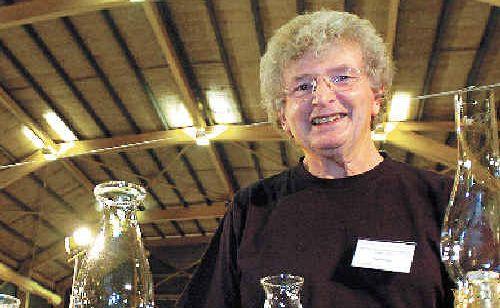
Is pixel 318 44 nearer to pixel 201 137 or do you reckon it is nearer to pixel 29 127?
pixel 201 137

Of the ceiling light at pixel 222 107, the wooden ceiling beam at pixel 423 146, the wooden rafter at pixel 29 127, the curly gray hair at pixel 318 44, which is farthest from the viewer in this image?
the ceiling light at pixel 222 107

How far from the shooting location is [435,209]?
1.61 meters

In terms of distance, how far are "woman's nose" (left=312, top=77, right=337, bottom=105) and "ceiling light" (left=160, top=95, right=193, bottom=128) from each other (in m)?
7.46

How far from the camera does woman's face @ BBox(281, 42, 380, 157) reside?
1.63 m

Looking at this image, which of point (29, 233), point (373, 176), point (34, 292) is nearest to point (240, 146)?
point (29, 233)

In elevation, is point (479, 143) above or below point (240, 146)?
below

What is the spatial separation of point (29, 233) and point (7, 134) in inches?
142

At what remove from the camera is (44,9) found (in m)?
7.03

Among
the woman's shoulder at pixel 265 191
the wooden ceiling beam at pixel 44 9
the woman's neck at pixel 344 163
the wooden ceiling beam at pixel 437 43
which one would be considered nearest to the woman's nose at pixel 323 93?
the woman's neck at pixel 344 163

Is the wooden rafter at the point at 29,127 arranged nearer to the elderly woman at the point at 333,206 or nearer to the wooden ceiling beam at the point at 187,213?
the wooden ceiling beam at the point at 187,213

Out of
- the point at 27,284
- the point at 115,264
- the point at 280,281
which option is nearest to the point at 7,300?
the point at 115,264

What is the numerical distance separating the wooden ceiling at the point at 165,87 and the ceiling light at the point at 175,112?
0.11 ft

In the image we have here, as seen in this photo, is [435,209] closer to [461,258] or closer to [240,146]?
[461,258]

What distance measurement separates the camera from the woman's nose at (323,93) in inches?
63.5
